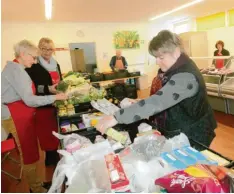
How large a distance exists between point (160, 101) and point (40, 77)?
1787mm

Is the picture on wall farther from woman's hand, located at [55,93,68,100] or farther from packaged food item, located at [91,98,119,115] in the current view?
packaged food item, located at [91,98,119,115]

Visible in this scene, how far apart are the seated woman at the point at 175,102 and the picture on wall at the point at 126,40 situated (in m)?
7.53

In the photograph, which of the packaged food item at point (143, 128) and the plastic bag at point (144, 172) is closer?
the plastic bag at point (144, 172)

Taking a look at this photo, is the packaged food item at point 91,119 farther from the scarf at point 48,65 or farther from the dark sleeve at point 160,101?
the scarf at point 48,65

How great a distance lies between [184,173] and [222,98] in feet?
13.0

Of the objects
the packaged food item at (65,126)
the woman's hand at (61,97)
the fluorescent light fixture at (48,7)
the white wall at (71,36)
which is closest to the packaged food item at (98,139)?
the packaged food item at (65,126)

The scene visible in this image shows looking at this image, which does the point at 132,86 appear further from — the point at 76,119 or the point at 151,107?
the point at 151,107

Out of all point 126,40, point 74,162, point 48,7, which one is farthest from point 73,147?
point 126,40

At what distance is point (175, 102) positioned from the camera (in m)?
1.22

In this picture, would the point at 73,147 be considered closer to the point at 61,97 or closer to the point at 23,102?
the point at 61,97

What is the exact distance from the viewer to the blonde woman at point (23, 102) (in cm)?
190

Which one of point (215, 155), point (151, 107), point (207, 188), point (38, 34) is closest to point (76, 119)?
point (151, 107)

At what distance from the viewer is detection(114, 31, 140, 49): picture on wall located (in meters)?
8.66

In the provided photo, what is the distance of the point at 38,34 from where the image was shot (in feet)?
24.6
